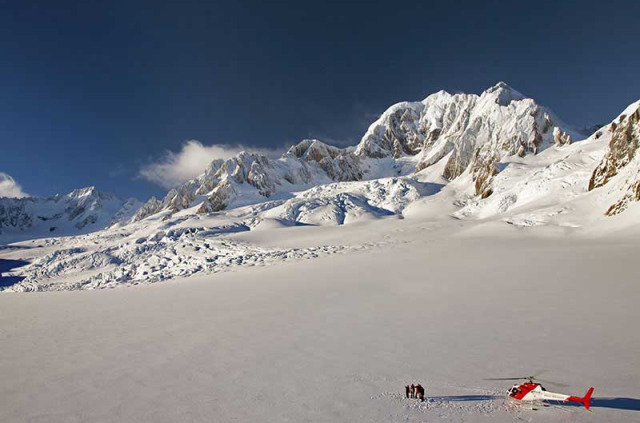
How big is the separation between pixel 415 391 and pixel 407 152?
488ft

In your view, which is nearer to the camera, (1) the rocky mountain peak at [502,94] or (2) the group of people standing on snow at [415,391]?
(2) the group of people standing on snow at [415,391]

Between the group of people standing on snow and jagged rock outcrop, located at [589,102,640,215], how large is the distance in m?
35.8

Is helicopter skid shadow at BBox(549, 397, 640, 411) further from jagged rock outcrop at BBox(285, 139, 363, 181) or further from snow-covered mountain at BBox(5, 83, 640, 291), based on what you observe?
jagged rock outcrop at BBox(285, 139, 363, 181)

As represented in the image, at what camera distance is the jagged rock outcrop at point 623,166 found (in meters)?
33.7

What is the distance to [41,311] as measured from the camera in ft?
72.4

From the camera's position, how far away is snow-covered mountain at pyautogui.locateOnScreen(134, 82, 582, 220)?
82.8 metres

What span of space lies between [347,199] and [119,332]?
64176mm

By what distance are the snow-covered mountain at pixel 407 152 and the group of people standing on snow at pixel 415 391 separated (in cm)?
6251

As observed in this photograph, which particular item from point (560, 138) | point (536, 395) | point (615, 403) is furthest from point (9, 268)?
point (560, 138)

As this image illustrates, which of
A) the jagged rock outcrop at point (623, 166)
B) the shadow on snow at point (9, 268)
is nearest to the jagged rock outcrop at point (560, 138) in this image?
the jagged rock outcrop at point (623, 166)

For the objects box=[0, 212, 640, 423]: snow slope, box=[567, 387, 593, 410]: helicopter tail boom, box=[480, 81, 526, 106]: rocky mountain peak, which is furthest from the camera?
box=[480, 81, 526, 106]: rocky mountain peak

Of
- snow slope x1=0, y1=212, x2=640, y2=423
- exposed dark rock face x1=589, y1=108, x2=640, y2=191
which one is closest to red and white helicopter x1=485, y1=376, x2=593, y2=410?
snow slope x1=0, y1=212, x2=640, y2=423

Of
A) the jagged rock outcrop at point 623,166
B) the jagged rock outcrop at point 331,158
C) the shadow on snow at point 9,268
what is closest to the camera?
the jagged rock outcrop at point 623,166

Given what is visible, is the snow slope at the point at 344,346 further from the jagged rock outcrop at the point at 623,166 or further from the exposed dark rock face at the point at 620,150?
the exposed dark rock face at the point at 620,150
